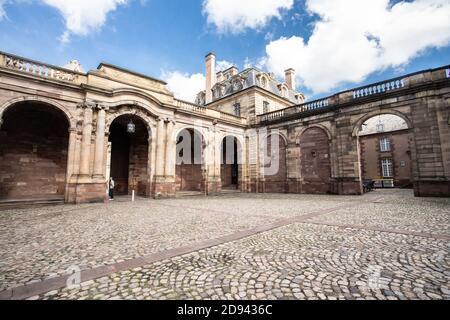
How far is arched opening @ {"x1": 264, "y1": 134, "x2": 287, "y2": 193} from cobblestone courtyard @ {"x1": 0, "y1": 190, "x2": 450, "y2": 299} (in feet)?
40.2

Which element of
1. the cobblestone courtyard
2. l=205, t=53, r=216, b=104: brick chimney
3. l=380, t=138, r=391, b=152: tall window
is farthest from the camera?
l=380, t=138, r=391, b=152: tall window

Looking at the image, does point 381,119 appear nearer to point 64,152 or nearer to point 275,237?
point 275,237

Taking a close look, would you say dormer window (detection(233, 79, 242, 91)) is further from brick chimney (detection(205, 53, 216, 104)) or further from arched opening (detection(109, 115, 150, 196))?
arched opening (detection(109, 115, 150, 196))

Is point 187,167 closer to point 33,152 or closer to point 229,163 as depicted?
point 229,163

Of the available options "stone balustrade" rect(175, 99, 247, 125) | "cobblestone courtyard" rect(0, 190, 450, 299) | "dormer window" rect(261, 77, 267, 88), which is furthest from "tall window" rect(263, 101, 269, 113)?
"cobblestone courtyard" rect(0, 190, 450, 299)

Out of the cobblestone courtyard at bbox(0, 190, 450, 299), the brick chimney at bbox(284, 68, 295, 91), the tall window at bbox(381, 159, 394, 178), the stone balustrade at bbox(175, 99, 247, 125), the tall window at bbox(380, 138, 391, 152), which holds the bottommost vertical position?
the cobblestone courtyard at bbox(0, 190, 450, 299)

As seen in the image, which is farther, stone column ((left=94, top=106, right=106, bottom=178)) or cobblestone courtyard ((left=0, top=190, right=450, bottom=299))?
stone column ((left=94, top=106, right=106, bottom=178))

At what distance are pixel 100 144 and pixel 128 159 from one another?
6.09 m

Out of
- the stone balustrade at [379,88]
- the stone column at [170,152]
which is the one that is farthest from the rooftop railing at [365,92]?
the stone column at [170,152]

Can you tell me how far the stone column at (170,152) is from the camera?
14617mm

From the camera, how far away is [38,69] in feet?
35.8

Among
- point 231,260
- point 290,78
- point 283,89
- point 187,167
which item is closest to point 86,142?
point 187,167

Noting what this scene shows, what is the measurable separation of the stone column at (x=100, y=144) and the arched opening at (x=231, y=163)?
11481 millimetres

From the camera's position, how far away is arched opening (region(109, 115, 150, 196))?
56.7 ft
